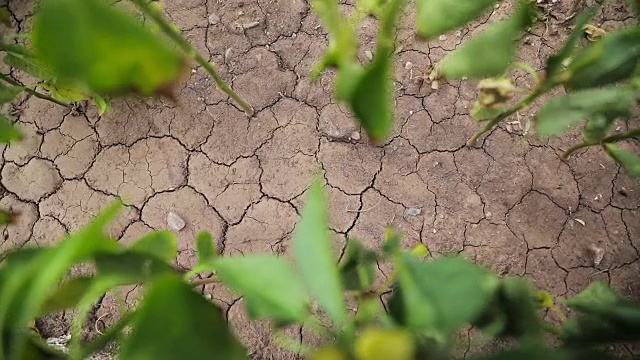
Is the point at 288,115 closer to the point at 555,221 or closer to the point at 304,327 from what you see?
the point at 304,327

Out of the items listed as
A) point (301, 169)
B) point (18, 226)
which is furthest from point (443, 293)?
point (18, 226)

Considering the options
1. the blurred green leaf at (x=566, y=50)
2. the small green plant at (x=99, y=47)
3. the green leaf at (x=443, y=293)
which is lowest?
the green leaf at (x=443, y=293)

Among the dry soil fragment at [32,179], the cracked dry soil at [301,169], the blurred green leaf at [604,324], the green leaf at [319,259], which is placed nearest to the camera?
A: the green leaf at [319,259]

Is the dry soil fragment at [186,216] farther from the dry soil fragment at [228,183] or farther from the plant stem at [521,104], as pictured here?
the plant stem at [521,104]

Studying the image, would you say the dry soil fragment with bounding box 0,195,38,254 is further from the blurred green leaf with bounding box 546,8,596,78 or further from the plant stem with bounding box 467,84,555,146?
the blurred green leaf with bounding box 546,8,596,78

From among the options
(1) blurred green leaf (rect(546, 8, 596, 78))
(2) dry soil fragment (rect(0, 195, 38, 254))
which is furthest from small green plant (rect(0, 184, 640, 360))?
(2) dry soil fragment (rect(0, 195, 38, 254))

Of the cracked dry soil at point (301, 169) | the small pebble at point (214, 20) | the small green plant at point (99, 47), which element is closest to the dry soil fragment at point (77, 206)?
the cracked dry soil at point (301, 169)
